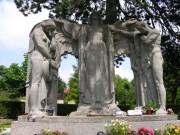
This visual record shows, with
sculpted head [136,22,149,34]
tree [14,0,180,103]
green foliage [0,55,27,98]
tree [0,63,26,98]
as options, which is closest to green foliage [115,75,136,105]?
green foliage [0,55,27,98]

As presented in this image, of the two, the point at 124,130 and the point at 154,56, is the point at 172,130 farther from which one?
the point at 154,56

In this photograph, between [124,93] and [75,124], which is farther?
[124,93]

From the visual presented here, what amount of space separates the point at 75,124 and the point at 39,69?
8.19 ft

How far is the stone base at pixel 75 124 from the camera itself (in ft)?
31.3

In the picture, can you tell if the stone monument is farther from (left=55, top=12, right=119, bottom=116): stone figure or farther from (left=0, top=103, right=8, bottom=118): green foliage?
(left=0, top=103, right=8, bottom=118): green foliage

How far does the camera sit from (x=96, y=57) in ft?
40.4

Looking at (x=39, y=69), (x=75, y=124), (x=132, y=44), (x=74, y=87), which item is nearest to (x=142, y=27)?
(x=132, y=44)

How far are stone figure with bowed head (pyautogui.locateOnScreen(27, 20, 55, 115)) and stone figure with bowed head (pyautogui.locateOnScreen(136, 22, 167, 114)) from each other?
393 centimetres

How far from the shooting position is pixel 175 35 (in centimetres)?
1517

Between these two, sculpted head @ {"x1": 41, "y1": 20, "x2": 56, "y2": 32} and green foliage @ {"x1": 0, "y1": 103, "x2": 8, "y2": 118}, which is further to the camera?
green foliage @ {"x1": 0, "y1": 103, "x2": 8, "y2": 118}

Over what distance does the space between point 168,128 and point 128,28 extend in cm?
510

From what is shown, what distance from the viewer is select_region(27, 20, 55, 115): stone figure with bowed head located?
35.0ft

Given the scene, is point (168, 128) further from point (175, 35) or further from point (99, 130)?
point (175, 35)

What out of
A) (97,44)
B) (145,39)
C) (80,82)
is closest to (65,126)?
(80,82)
